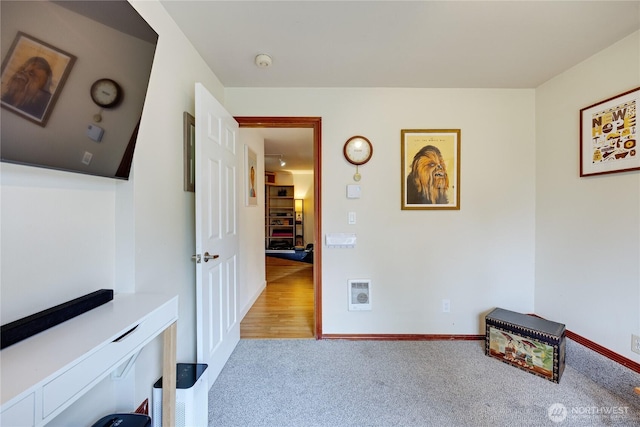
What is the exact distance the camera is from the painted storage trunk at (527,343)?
5.81ft

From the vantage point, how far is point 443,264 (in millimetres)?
2361

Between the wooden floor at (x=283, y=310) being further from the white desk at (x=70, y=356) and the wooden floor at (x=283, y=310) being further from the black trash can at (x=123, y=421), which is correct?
the white desk at (x=70, y=356)

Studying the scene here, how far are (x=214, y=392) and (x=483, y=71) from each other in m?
3.07

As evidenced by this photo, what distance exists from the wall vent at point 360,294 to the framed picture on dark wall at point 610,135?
6.10 feet

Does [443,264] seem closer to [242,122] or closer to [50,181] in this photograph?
[242,122]

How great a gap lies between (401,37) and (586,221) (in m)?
1.88

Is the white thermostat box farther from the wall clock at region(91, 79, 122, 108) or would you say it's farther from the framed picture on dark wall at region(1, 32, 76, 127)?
the framed picture on dark wall at region(1, 32, 76, 127)

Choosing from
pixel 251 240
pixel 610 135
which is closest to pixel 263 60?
pixel 251 240

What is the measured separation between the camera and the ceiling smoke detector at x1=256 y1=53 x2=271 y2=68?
5.93 ft

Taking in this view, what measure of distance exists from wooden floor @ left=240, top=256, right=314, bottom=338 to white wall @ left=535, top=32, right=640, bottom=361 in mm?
2131

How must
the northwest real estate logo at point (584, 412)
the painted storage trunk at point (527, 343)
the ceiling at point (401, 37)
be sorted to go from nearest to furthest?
1. the ceiling at point (401, 37)
2. the northwest real estate logo at point (584, 412)
3. the painted storage trunk at point (527, 343)

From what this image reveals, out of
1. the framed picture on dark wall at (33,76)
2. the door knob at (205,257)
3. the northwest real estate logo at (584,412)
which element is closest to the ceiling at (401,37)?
the framed picture on dark wall at (33,76)

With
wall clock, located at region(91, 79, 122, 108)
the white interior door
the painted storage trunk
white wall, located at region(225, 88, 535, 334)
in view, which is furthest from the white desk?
the painted storage trunk

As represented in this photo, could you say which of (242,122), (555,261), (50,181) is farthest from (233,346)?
(555,261)
